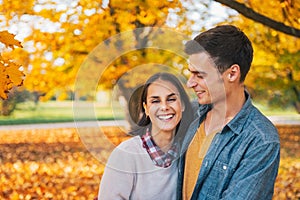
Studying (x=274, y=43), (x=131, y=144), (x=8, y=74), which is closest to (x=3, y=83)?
(x=8, y=74)

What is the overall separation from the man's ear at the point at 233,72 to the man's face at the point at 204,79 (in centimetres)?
4

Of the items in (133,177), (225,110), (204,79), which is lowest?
(133,177)

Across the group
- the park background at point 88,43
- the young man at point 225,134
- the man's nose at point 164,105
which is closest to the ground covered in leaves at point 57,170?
the park background at point 88,43

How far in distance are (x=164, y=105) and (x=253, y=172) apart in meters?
0.37

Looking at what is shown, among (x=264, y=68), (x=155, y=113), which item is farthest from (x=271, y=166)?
(x=264, y=68)

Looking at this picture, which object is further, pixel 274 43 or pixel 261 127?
pixel 274 43

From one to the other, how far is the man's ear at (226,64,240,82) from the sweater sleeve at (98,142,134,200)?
45cm

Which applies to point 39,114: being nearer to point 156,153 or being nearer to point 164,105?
point 156,153

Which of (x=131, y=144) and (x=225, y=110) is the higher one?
(x=225, y=110)

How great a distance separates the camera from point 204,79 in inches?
79.1

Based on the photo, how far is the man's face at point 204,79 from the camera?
198 cm

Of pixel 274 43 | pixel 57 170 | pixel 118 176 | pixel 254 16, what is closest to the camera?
pixel 118 176

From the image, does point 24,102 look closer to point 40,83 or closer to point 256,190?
point 40,83

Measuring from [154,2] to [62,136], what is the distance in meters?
6.80
